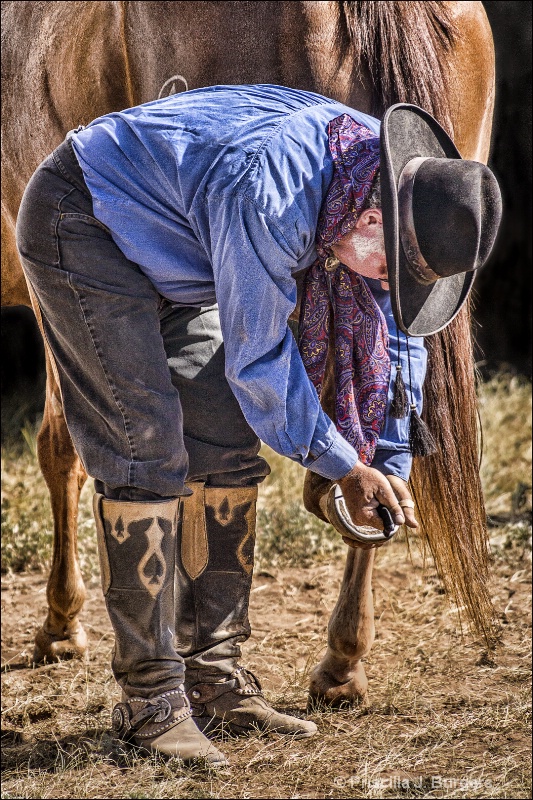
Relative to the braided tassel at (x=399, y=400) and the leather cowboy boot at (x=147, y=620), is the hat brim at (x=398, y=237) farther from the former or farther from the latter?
the leather cowboy boot at (x=147, y=620)

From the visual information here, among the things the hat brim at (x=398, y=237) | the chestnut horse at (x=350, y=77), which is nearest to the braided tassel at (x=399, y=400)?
the hat brim at (x=398, y=237)

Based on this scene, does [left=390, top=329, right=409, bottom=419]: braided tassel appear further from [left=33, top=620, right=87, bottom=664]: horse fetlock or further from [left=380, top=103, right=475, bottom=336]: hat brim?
[left=33, top=620, right=87, bottom=664]: horse fetlock

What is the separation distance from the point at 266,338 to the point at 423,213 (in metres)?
0.40

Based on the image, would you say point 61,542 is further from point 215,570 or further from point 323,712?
point 323,712

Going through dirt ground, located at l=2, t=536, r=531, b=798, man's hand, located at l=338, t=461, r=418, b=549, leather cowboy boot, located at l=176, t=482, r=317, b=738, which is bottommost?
dirt ground, located at l=2, t=536, r=531, b=798

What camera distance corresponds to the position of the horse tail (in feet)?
9.12

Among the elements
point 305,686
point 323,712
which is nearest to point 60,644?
point 305,686

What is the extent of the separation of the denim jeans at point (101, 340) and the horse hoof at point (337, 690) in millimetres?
798

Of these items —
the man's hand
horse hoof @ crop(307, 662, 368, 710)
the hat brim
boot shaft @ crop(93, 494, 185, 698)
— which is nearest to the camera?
the hat brim

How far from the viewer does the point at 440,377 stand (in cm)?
291

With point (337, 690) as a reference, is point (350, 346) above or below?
above

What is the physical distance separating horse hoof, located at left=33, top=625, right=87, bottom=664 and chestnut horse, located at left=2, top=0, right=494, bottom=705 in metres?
0.91

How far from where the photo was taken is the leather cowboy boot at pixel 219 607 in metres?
2.71

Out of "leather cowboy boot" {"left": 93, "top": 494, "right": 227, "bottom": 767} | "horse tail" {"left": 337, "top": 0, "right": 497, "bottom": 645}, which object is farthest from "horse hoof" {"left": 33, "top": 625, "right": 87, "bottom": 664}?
"horse tail" {"left": 337, "top": 0, "right": 497, "bottom": 645}
